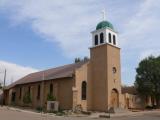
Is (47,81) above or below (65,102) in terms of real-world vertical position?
above

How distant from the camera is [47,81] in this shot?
1639 inches

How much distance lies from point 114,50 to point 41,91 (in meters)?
13.4

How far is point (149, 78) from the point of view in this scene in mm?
47781

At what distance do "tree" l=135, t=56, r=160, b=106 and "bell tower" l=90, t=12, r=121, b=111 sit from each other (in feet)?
35.9

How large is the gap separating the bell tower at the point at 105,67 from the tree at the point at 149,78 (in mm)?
10947

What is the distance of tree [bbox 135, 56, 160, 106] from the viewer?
46812mm

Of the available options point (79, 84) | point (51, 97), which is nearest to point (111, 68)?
point (79, 84)

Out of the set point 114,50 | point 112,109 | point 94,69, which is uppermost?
point 114,50

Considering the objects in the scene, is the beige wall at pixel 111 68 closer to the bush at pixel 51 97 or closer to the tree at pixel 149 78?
the bush at pixel 51 97

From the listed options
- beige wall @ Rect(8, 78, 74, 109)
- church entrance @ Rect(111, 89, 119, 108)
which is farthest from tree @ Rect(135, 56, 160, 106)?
beige wall @ Rect(8, 78, 74, 109)

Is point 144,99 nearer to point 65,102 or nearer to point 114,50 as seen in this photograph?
point 114,50

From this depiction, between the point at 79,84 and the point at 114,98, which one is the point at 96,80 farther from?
the point at 114,98

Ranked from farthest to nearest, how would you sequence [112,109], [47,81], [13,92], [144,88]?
1. [13,92]
2. [144,88]
3. [47,81]
4. [112,109]

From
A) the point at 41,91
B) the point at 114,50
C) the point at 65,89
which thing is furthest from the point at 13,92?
the point at 114,50
